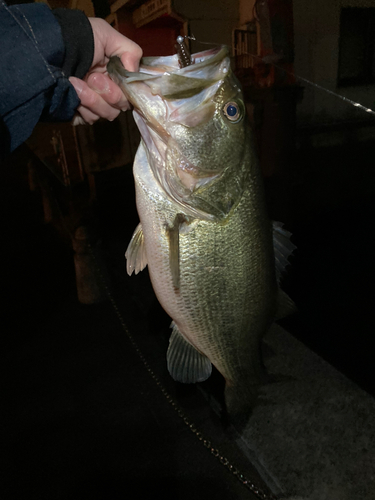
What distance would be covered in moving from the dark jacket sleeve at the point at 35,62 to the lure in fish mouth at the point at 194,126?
0.23 metres

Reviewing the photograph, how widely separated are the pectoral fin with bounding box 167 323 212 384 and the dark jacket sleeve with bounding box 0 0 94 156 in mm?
1067

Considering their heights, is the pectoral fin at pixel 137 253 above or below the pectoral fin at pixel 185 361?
above

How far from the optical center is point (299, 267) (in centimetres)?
511

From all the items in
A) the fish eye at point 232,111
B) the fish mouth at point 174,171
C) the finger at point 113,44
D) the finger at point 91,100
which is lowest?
the fish mouth at point 174,171

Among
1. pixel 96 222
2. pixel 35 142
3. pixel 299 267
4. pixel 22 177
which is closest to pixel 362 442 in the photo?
pixel 299 267

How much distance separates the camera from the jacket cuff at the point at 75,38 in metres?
1.22

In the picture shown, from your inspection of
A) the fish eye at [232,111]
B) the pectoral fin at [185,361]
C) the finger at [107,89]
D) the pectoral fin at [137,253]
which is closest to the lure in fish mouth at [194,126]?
the fish eye at [232,111]

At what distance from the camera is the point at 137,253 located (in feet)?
4.67

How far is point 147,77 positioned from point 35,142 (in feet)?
42.1

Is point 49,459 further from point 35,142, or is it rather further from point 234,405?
point 35,142

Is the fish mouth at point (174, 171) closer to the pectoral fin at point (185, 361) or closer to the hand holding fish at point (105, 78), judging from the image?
the hand holding fish at point (105, 78)

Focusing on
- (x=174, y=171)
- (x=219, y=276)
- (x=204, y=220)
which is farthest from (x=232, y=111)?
(x=219, y=276)

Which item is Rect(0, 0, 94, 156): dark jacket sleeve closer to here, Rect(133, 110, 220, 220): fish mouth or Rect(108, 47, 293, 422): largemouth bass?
Rect(108, 47, 293, 422): largemouth bass

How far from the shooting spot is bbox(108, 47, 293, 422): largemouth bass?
3.65ft
